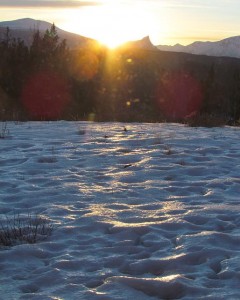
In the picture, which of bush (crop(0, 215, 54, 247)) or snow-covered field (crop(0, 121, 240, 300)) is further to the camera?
bush (crop(0, 215, 54, 247))

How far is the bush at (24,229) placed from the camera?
405 cm

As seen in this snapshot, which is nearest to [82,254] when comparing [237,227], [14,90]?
[237,227]

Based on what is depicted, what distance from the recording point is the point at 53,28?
20672 millimetres

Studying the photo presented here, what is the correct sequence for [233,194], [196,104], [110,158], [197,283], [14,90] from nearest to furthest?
[197,283]
[233,194]
[110,158]
[14,90]
[196,104]

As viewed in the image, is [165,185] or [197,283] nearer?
[197,283]

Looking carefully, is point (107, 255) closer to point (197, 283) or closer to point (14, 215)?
point (197, 283)

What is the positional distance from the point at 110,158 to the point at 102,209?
257 centimetres

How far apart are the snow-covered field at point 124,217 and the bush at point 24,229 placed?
111mm

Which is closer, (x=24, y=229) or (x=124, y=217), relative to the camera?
(x=24, y=229)

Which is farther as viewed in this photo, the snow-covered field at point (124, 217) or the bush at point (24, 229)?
the bush at point (24, 229)

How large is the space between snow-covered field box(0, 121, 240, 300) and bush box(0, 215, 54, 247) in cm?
11

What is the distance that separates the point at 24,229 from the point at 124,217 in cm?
101

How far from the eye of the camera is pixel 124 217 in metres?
4.71

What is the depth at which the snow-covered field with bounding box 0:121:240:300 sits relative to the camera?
10.8ft
